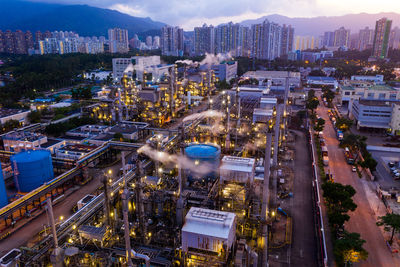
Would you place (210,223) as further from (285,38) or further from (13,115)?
(285,38)

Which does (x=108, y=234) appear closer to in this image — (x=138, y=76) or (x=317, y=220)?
(x=317, y=220)

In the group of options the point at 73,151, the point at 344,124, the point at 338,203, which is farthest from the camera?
the point at 344,124

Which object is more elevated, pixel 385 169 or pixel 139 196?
pixel 139 196

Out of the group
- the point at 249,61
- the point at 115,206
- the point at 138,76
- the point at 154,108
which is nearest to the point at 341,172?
the point at 115,206

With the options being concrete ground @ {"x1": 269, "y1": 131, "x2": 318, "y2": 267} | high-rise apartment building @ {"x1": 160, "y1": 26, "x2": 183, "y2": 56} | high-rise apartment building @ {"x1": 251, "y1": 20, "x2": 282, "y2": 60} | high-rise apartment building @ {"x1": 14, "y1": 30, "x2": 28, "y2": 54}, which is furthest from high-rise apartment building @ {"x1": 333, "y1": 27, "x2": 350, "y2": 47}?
concrete ground @ {"x1": 269, "y1": 131, "x2": 318, "y2": 267}

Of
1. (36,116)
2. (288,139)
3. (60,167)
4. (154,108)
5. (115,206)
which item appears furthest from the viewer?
(154,108)

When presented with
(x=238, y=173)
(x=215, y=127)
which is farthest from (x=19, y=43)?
(x=238, y=173)

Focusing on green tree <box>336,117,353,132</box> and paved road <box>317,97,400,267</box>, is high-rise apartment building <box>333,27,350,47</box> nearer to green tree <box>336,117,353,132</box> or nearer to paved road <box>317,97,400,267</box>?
green tree <box>336,117,353,132</box>
